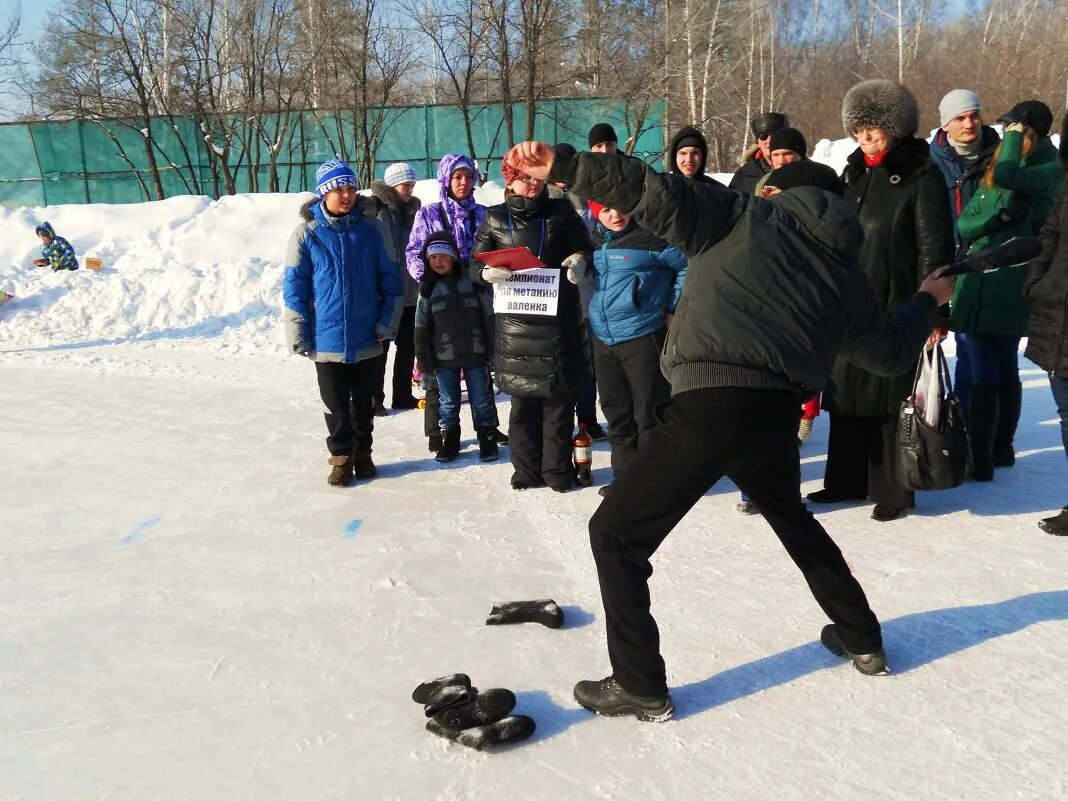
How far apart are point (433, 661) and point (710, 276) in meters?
1.67

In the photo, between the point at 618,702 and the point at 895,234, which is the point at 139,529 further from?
the point at 895,234

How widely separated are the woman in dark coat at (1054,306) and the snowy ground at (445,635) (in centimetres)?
62

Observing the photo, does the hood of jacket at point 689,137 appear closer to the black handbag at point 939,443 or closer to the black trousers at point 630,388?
the black trousers at point 630,388

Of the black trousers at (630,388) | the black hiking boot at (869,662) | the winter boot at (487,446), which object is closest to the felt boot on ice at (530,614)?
the black hiking boot at (869,662)

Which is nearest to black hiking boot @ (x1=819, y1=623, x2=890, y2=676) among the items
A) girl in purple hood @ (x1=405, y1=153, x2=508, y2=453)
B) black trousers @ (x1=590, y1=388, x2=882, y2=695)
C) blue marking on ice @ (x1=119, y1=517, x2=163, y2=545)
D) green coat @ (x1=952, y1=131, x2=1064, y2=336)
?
black trousers @ (x1=590, y1=388, x2=882, y2=695)

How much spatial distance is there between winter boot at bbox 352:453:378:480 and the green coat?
3490mm

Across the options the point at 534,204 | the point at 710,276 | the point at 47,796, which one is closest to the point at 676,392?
the point at 710,276

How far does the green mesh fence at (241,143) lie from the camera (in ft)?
77.0

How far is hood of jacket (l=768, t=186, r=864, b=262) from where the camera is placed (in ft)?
7.95

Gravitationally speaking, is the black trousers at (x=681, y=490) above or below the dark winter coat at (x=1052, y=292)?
below

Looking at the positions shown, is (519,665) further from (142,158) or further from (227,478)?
(142,158)

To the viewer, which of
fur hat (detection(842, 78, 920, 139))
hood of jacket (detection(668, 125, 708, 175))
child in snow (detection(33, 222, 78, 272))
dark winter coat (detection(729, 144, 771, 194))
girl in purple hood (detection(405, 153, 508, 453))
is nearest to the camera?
fur hat (detection(842, 78, 920, 139))

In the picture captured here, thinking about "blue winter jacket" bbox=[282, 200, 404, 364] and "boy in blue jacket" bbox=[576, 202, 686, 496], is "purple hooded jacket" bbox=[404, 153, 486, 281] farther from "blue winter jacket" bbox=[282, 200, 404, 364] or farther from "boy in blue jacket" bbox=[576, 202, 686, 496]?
"boy in blue jacket" bbox=[576, 202, 686, 496]

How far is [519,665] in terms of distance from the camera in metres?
3.05
